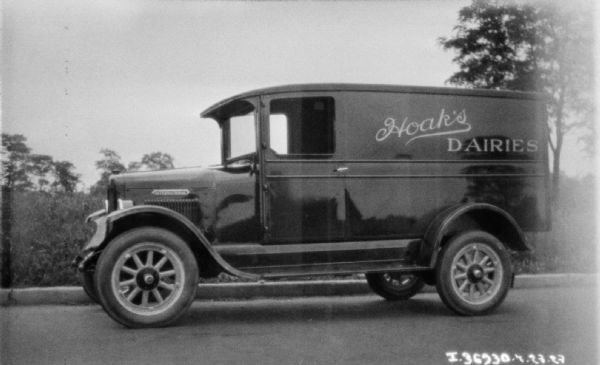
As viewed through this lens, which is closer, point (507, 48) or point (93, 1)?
point (93, 1)

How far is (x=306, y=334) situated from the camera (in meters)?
5.13

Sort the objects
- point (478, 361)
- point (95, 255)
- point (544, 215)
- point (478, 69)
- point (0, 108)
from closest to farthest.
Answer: point (478, 361)
point (0, 108)
point (95, 255)
point (544, 215)
point (478, 69)

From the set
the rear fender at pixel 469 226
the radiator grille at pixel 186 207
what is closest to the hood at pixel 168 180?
the radiator grille at pixel 186 207

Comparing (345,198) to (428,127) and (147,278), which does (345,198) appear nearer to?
(428,127)

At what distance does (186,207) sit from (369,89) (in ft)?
6.51

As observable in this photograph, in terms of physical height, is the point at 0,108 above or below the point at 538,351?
above

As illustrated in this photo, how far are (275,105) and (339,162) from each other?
2.53ft

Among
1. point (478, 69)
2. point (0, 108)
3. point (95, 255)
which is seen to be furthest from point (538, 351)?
point (478, 69)

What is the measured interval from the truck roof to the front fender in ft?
4.14

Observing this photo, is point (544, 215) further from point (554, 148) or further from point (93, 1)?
point (93, 1)

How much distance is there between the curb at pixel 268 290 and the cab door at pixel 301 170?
1462 mm

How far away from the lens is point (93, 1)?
516 cm

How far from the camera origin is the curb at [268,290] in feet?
22.1

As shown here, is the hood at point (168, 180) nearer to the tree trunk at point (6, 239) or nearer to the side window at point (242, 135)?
the side window at point (242, 135)
